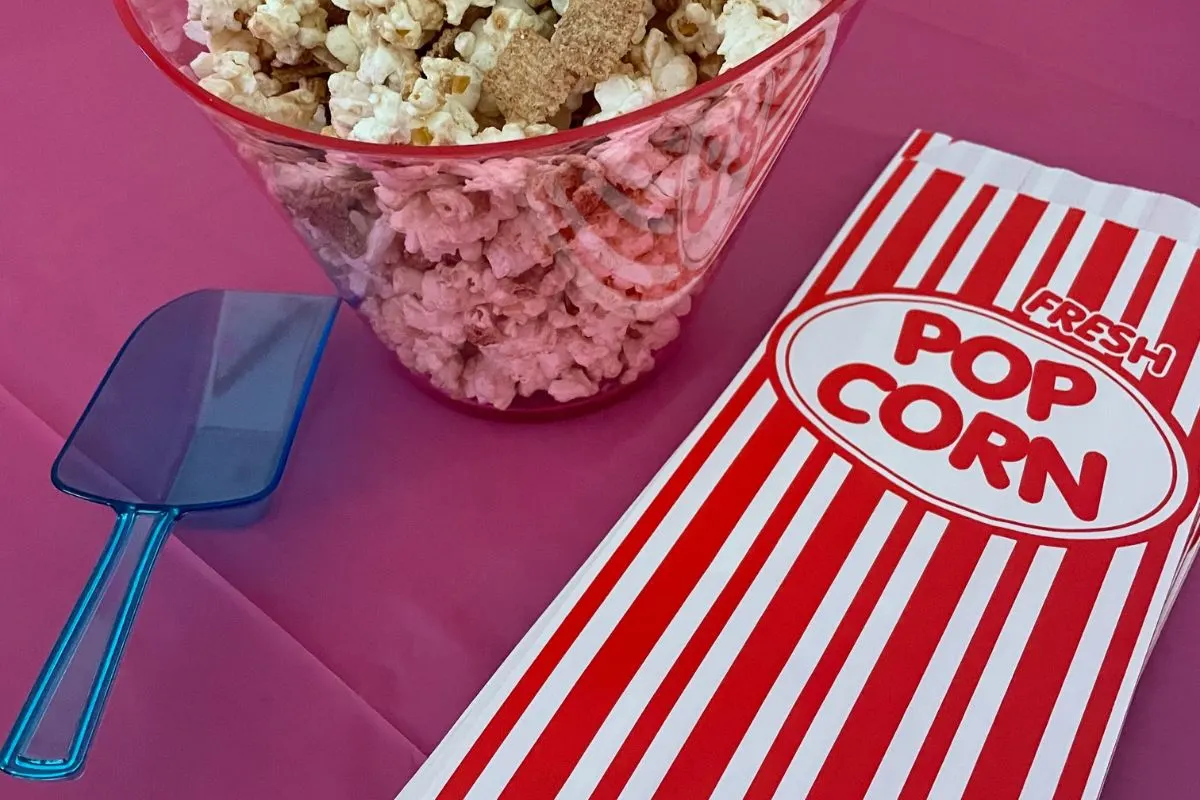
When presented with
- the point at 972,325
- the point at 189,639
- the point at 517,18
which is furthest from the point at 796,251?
the point at 189,639

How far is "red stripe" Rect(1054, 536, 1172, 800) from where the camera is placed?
1.15ft

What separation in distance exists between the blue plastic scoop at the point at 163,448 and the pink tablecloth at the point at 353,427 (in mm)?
23

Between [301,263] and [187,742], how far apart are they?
27 cm

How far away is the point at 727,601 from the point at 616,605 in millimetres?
46

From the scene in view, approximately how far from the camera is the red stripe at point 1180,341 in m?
0.47

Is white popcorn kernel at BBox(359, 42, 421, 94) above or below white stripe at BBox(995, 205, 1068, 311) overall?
below

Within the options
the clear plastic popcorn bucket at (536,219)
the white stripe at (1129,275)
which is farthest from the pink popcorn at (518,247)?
the white stripe at (1129,275)

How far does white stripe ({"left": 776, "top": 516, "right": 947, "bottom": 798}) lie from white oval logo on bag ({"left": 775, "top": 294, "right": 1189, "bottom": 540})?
0.09 ft

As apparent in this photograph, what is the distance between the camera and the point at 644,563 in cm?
41

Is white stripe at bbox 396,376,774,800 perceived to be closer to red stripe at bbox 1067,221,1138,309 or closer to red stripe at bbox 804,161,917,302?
red stripe at bbox 804,161,917,302

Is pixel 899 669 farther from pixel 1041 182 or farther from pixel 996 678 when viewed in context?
pixel 1041 182

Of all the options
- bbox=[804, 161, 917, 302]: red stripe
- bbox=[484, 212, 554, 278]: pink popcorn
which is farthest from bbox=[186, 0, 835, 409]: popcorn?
bbox=[804, 161, 917, 302]: red stripe

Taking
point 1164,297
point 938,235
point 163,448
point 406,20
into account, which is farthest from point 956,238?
point 163,448

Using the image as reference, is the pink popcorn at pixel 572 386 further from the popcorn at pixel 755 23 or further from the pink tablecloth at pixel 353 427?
the popcorn at pixel 755 23
